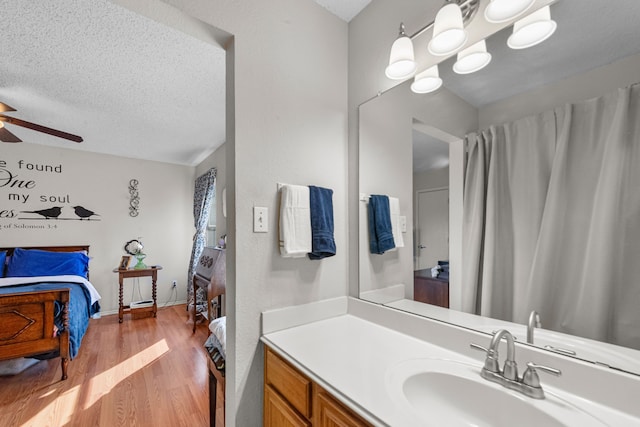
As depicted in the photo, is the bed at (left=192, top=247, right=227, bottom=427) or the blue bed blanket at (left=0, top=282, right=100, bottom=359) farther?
the blue bed blanket at (left=0, top=282, right=100, bottom=359)

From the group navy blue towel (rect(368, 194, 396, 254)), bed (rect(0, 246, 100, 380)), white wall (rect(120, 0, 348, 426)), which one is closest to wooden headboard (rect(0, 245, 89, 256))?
bed (rect(0, 246, 100, 380))

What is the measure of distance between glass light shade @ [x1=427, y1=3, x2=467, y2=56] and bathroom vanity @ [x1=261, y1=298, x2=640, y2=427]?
109 cm

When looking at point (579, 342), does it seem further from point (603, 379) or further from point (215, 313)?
point (215, 313)

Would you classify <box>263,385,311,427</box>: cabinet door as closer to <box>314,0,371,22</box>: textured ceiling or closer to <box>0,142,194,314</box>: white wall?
<box>314,0,371,22</box>: textured ceiling

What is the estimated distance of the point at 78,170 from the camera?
4008mm

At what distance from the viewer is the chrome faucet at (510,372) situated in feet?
2.50

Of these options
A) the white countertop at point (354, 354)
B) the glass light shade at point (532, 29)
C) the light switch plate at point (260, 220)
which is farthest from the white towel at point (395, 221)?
the glass light shade at point (532, 29)

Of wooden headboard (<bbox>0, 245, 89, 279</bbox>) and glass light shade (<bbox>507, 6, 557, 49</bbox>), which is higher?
glass light shade (<bbox>507, 6, 557, 49</bbox>)

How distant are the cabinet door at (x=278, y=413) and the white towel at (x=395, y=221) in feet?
2.81

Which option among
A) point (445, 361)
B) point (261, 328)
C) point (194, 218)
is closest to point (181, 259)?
point (194, 218)

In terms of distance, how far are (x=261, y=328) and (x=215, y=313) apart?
238cm

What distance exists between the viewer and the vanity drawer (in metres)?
0.94

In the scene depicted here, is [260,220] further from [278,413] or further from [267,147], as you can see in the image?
[278,413]

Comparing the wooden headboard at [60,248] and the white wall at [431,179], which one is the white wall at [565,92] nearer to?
the white wall at [431,179]
